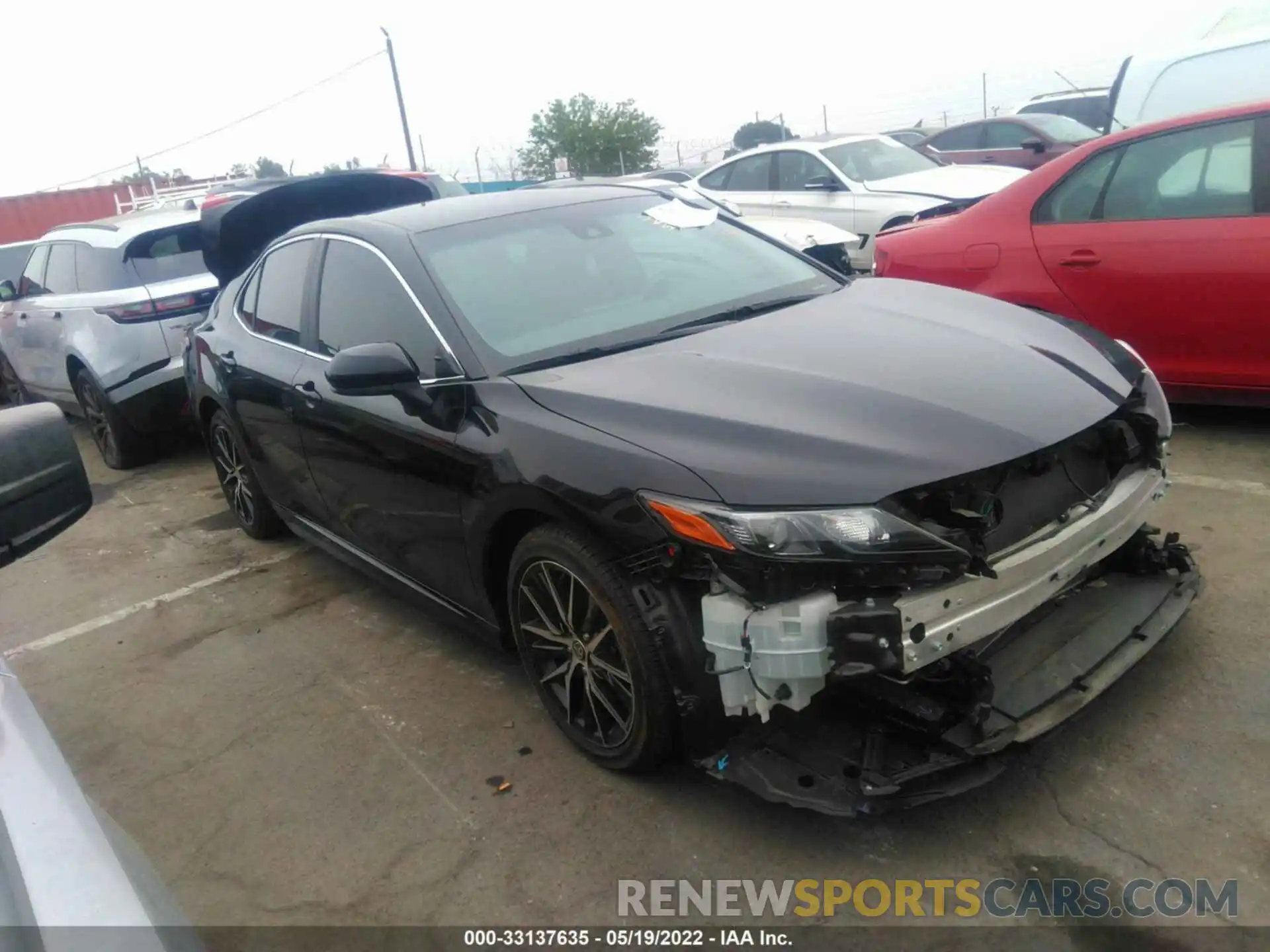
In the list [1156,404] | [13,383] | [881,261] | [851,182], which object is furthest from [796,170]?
[13,383]

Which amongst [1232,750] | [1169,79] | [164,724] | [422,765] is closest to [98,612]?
[164,724]

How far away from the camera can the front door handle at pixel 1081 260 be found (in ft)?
15.9

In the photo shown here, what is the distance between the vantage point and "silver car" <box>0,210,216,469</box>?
6.77 m

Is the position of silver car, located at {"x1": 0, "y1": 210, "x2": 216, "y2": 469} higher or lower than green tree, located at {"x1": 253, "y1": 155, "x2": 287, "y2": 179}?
lower

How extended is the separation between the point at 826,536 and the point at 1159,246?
3336mm

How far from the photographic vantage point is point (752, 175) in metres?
10.6

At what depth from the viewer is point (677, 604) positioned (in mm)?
2500

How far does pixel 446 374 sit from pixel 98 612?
9.00 feet

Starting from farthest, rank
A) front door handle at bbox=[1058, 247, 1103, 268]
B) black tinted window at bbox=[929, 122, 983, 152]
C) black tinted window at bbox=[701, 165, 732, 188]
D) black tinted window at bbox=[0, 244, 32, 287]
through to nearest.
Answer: black tinted window at bbox=[929, 122, 983, 152], black tinted window at bbox=[0, 244, 32, 287], black tinted window at bbox=[701, 165, 732, 188], front door handle at bbox=[1058, 247, 1103, 268]

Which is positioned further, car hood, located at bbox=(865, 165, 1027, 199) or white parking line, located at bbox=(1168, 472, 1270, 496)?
car hood, located at bbox=(865, 165, 1027, 199)

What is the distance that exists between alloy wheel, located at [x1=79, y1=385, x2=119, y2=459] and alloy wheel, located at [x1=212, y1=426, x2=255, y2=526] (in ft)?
6.91

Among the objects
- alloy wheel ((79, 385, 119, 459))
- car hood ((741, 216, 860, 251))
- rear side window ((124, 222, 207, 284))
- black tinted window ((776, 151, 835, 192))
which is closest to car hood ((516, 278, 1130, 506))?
car hood ((741, 216, 860, 251))

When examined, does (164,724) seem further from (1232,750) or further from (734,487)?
(1232,750)

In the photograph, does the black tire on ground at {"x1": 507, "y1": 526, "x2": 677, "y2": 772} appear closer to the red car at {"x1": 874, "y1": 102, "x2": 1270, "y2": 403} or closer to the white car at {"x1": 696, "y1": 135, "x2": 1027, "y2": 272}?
the red car at {"x1": 874, "y1": 102, "x2": 1270, "y2": 403}
